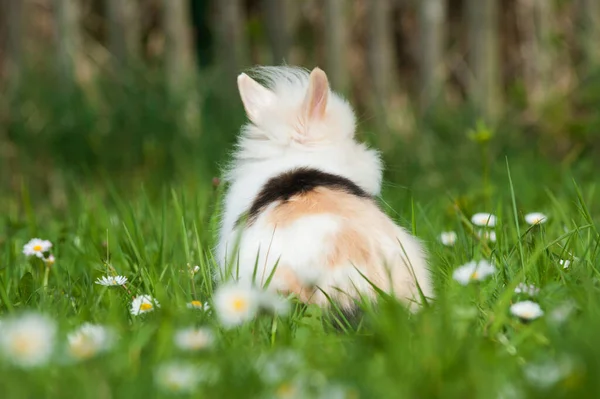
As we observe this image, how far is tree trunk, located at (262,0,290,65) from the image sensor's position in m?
6.64

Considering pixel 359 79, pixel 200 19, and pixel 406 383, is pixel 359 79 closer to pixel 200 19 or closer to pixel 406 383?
pixel 200 19

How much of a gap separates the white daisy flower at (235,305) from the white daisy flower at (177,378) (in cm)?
47

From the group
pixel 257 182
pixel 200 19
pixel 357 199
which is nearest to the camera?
pixel 357 199

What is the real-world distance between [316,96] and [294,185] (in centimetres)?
41

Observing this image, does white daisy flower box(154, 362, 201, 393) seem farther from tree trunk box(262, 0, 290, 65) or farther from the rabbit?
tree trunk box(262, 0, 290, 65)

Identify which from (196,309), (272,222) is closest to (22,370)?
(196,309)

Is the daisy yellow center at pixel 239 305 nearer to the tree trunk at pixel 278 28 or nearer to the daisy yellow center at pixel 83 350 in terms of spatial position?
the daisy yellow center at pixel 83 350

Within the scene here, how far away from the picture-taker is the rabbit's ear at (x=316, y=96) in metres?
2.97

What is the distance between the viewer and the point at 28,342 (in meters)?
1.85

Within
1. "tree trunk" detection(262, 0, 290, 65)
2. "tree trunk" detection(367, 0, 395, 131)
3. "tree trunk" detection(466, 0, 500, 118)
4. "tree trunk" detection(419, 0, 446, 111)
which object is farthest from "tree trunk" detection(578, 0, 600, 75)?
"tree trunk" detection(262, 0, 290, 65)

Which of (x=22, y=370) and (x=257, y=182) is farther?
(x=257, y=182)

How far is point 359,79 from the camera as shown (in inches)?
343

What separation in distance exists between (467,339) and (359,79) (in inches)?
268

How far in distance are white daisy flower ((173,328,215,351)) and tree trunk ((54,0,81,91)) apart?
15.7 ft
